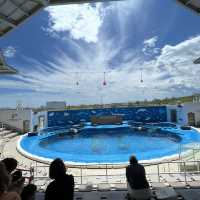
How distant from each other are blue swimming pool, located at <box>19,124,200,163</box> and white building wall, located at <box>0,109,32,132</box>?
6.50 ft

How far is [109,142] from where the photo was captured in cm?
1519

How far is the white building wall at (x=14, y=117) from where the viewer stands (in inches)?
687

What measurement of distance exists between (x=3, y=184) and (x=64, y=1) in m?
3.06

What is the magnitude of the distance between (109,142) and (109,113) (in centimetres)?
788

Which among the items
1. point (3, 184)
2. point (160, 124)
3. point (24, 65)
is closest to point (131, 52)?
point (160, 124)

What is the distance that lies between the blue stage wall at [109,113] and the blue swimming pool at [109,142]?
6.90 ft

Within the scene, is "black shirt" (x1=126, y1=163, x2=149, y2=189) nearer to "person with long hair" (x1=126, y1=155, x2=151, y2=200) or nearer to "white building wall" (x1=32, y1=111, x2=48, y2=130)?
"person with long hair" (x1=126, y1=155, x2=151, y2=200)

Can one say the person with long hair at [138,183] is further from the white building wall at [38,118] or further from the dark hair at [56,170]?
the white building wall at [38,118]

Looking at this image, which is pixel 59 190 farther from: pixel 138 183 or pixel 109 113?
pixel 109 113

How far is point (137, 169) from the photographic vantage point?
320 centimetres

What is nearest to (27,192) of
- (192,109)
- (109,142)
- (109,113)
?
(109,142)

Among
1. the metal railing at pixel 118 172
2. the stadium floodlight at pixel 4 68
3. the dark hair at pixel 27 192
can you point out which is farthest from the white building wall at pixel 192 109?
the dark hair at pixel 27 192

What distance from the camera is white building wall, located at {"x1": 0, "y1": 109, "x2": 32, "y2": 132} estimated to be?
57.2 feet

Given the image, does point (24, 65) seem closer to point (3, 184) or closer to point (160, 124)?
point (160, 124)
